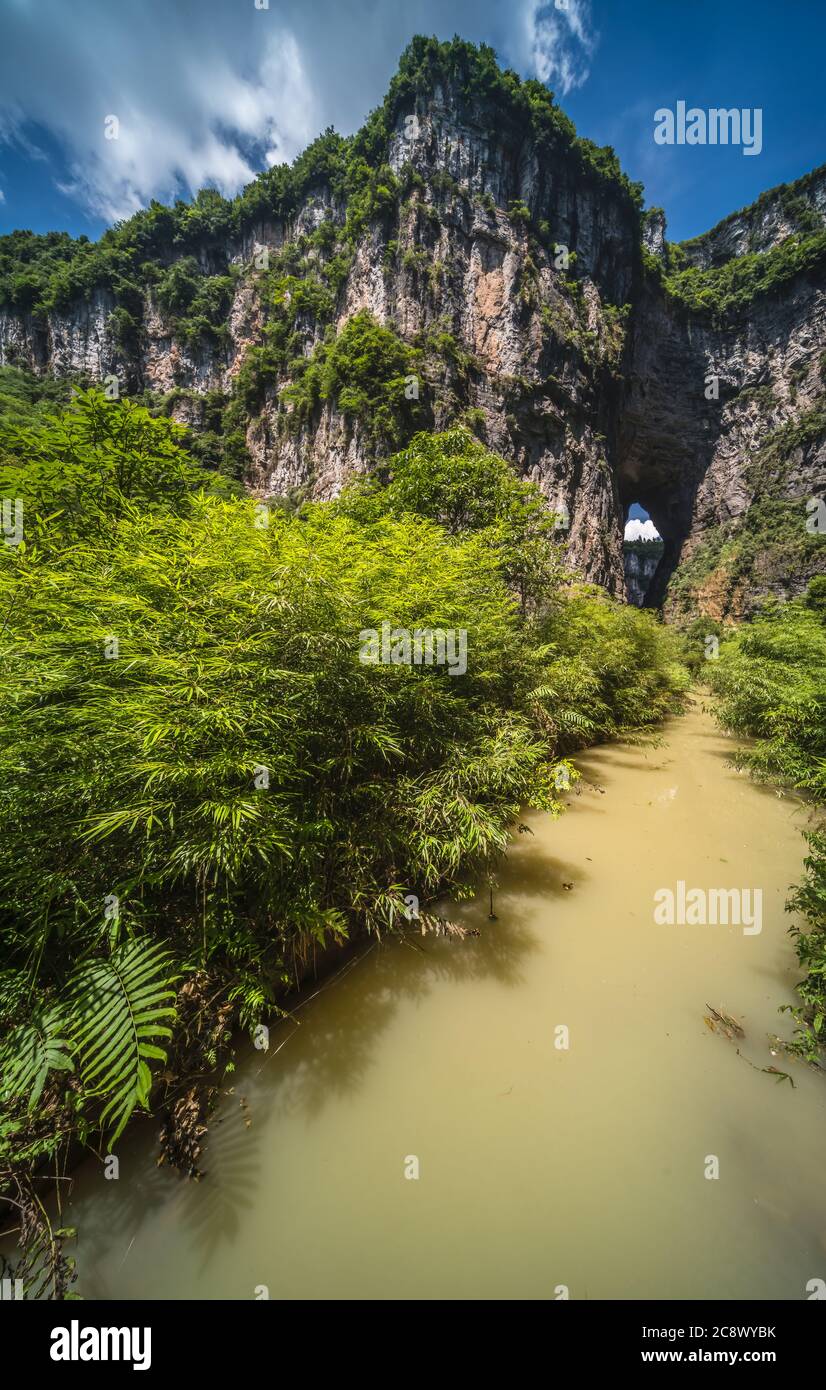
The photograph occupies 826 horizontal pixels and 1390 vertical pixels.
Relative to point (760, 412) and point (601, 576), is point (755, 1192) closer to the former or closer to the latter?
point (601, 576)

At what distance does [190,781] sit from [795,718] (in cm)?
749

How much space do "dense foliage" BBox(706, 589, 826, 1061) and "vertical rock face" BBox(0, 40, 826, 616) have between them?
49.8 feet

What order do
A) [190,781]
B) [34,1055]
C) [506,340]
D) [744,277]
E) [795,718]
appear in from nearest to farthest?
[34,1055]
[190,781]
[795,718]
[506,340]
[744,277]

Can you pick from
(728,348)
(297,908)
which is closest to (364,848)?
(297,908)

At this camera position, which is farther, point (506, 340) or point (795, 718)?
point (506, 340)

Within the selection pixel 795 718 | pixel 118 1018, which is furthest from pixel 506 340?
pixel 118 1018

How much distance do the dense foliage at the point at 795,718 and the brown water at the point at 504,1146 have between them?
0.42m

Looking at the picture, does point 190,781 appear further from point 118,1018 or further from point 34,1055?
point 34,1055

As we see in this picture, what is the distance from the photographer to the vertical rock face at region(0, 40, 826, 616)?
21.4m

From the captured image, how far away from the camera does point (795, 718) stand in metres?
6.04

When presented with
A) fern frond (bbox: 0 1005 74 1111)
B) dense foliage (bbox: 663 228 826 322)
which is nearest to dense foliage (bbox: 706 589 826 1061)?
fern frond (bbox: 0 1005 74 1111)

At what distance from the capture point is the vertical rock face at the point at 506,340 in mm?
21375

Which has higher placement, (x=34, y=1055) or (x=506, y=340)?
(x=506, y=340)

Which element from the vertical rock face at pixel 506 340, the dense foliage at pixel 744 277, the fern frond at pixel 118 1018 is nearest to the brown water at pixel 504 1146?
the fern frond at pixel 118 1018
